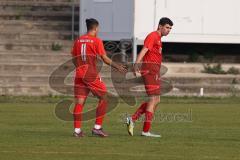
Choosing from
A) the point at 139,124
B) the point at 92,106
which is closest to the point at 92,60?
the point at 139,124

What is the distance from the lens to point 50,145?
13.5 m

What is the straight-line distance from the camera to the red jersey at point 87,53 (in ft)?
48.3

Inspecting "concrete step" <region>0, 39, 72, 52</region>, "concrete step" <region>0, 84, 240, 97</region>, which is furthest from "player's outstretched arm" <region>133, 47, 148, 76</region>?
"concrete step" <region>0, 39, 72, 52</region>

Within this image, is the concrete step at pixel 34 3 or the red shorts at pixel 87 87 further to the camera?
the concrete step at pixel 34 3

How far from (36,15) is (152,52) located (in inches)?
658

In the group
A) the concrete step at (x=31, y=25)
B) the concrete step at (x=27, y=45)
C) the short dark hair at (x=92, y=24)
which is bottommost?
the concrete step at (x=27, y=45)

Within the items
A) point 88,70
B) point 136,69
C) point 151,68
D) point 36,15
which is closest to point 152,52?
point 151,68

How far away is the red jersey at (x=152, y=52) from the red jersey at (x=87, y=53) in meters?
0.78

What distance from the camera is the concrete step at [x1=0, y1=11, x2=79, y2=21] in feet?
102

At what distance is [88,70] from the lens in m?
14.9

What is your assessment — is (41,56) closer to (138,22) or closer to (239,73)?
(138,22)

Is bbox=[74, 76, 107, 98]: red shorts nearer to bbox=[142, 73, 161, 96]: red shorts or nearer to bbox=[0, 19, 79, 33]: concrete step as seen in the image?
bbox=[142, 73, 161, 96]: red shorts

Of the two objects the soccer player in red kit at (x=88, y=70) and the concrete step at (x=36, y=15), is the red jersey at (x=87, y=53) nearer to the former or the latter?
the soccer player in red kit at (x=88, y=70)

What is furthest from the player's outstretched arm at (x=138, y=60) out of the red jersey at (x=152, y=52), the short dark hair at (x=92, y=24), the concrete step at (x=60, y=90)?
the concrete step at (x=60, y=90)
